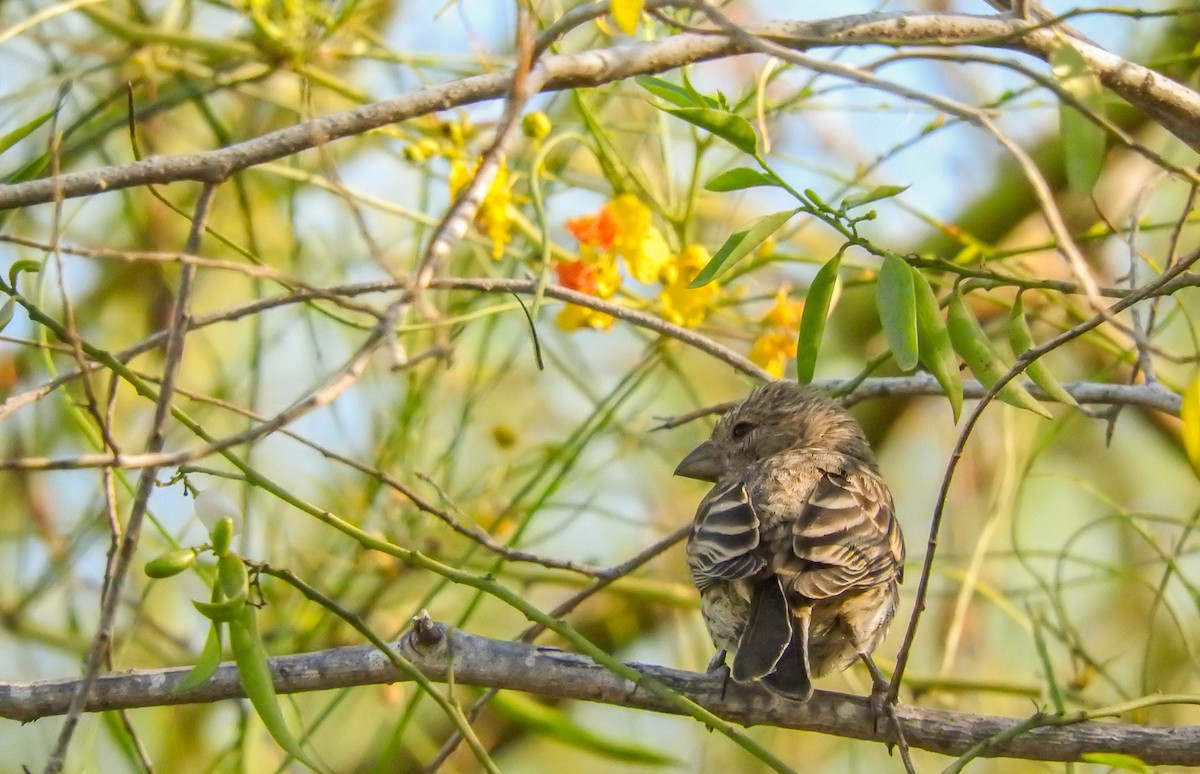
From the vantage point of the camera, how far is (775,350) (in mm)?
4125

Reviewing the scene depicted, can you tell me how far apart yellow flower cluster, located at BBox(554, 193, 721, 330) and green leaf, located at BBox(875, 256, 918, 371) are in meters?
1.37

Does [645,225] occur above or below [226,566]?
above

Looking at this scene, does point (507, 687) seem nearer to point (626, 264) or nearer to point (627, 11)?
point (626, 264)

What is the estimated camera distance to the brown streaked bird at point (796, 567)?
3473 mm

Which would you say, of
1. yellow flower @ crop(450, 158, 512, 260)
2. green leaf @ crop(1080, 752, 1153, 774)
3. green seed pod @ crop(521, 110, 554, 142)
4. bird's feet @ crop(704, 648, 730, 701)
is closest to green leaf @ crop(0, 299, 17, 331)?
yellow flower @ crop(450, 158, 512, 260)

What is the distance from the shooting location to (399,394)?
212 inches

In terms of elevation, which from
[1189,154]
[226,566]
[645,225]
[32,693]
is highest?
[1189,154]

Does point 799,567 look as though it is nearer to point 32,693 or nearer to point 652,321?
point 652,321

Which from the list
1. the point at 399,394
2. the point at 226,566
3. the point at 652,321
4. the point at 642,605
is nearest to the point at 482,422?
the point at 642,605

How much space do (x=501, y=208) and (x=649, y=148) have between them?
258cm

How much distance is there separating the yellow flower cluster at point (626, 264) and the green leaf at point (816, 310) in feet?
3.08

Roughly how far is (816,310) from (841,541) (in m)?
1.11

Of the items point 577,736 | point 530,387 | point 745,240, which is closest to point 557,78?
point 745,240

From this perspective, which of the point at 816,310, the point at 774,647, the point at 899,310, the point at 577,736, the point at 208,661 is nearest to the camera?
the point at 208,661
